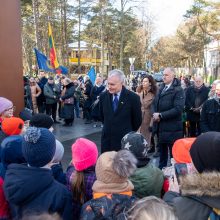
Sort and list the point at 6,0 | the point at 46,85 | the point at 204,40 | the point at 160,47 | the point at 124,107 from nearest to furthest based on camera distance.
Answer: the point at 124,107 < the point at 6,0 < the point at 46,85 < the point at 204,40 < the point at 160,47

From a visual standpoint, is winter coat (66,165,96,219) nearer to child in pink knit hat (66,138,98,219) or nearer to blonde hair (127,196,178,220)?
child in pink knit hat (66,138,98,219)

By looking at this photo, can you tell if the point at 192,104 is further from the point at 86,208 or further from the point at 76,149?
the point at 86,208

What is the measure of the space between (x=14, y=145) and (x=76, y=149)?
0.54 meters

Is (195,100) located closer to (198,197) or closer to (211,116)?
(211,116)

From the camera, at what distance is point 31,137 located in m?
2.43

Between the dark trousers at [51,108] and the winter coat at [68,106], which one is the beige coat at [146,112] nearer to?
the winter coat at [68,106]

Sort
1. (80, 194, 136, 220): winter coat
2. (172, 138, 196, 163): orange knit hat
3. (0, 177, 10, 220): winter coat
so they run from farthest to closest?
(172, 138, 196, 163): orange knit hat
(0, 177, 10, 220): winter coat
(80, 194, 136, 220): winter coat

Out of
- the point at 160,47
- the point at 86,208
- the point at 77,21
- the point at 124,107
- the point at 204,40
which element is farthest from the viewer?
the point at 160,47

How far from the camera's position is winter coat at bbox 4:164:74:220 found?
2275mm

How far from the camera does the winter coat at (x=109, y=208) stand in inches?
83.1

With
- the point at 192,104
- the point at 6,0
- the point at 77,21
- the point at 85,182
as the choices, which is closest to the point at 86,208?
the point at 85,182

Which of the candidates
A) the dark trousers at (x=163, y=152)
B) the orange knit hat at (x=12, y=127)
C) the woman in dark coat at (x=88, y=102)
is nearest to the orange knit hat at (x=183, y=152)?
the orange knit hat at (x=12, y=127)

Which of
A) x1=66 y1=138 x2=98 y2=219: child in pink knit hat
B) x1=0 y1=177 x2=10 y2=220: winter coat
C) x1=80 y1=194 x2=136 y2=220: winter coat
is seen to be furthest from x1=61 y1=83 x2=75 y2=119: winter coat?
x1=80 y1=194 x2=136 y2=220: winter coat

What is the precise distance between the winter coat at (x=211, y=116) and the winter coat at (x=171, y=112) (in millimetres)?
380
